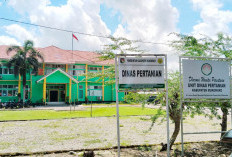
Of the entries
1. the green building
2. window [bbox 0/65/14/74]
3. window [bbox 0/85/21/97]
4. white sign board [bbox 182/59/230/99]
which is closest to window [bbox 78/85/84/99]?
the green building

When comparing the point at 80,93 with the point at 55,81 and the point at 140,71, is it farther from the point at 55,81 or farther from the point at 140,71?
the point at 140,71

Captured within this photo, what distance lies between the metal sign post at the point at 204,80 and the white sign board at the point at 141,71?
0.71m

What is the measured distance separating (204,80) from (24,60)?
2946 centimetres

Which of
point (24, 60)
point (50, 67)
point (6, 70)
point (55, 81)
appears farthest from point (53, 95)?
point (6, 70)

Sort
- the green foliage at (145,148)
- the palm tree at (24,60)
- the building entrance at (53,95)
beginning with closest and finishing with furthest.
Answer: the green foliage at (145,148) < the palm tree at (24,60) < the building entrance at (53,95)

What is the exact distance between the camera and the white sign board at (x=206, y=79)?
18.0 feet

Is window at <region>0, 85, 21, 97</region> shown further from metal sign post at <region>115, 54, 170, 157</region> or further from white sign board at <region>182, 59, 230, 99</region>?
white sign board at <region>182, 59, 230, 99</region>

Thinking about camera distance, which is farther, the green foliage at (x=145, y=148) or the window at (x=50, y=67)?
the window at (x=50, y=67)

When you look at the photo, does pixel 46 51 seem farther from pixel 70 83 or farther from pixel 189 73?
pixel 189 73

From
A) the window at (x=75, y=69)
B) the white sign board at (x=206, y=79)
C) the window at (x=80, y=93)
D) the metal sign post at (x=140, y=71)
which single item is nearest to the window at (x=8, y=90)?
the window at (x=75, y=69)

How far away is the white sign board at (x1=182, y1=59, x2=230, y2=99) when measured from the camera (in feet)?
18.0

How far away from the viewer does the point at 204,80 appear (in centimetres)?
560

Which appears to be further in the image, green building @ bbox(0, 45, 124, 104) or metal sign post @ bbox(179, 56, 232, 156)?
green building @ bbox(0, 45, 124, 104)

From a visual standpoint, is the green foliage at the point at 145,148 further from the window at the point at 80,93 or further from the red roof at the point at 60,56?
the window at the point at 80,93
